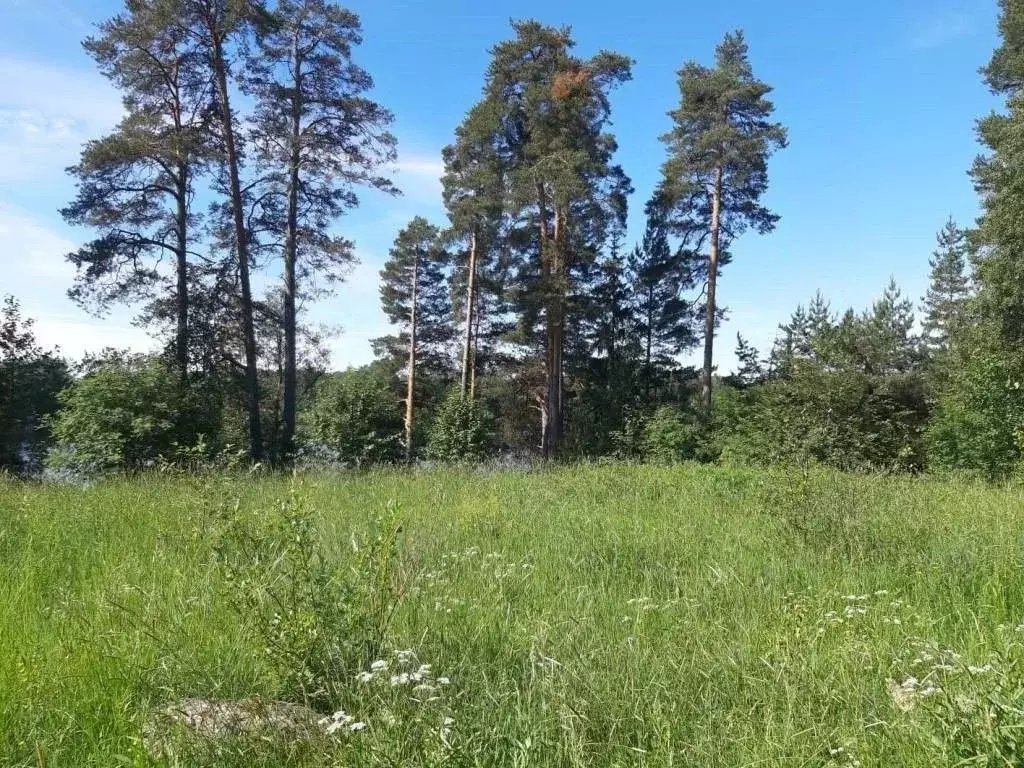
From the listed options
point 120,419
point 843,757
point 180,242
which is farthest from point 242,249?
point 843,757

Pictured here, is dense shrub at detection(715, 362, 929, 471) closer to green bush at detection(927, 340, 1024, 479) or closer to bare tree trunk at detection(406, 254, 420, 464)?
green bush at detection(927, 340, 1024, 479)

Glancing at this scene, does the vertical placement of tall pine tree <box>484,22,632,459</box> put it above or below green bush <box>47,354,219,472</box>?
above

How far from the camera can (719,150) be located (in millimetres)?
Result: 22172

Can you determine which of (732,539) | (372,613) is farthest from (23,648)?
(732,539)

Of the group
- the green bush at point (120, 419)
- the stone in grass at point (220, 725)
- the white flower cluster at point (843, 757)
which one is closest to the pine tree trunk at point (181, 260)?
the green bush at point (120, 419)

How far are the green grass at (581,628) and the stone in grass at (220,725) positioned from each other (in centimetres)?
8

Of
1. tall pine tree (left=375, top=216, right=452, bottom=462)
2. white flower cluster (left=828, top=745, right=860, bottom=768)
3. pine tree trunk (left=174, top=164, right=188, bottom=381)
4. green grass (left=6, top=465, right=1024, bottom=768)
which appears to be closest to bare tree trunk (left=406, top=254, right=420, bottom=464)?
tall pine tree (left=375, top=216, right=452, bottom=462)

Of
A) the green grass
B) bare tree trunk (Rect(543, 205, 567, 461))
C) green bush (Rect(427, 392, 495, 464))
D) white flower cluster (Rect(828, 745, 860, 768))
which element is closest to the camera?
white flower cluster (Rect(828, 745, 860, 768))

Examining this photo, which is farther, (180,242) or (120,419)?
(180,242)

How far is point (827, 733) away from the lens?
7.70ft

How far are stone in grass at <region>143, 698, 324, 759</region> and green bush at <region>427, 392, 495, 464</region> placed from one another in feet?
63.3

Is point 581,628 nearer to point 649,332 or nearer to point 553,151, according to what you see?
point 553,151

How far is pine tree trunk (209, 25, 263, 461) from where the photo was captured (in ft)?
56.1

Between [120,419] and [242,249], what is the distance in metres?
6.87
